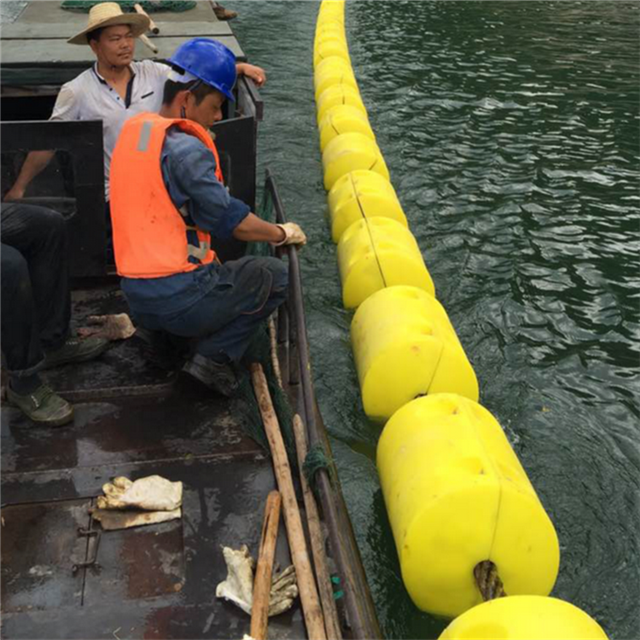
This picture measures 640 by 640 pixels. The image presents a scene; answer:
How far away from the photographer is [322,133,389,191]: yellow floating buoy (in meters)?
10.6

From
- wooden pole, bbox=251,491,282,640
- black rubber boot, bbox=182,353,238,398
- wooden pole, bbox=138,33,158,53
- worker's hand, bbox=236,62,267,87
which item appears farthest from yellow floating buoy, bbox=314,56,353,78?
wooden pole, bbox=251,491,282,640

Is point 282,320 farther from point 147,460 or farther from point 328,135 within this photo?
point 328,135

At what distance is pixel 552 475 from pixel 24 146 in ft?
15.7

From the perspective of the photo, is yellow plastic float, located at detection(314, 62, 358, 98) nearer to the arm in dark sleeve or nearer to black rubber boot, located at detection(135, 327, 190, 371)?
black rubber boot, located at detection(135, 327, 190, 371)

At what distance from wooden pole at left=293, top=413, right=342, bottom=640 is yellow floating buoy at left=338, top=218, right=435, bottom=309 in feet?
9.02

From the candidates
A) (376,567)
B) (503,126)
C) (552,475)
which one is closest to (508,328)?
(552,475)

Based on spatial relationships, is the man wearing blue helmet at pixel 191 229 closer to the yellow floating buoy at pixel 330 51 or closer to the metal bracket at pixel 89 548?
the metal bracket at pixel 89 548

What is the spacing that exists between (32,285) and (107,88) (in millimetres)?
1776

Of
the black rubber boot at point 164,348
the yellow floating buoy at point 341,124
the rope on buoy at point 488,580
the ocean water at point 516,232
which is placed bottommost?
the ocean water at point 516,232

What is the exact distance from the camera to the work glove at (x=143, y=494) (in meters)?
4.47

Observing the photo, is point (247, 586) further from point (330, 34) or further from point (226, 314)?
point (330, 34)

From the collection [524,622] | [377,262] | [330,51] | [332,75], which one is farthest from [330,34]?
[524,622]

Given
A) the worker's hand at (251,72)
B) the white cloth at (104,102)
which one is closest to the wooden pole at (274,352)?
the white cloth at (104,102)

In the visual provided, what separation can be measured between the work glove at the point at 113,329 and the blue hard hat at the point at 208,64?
2.02 metres
